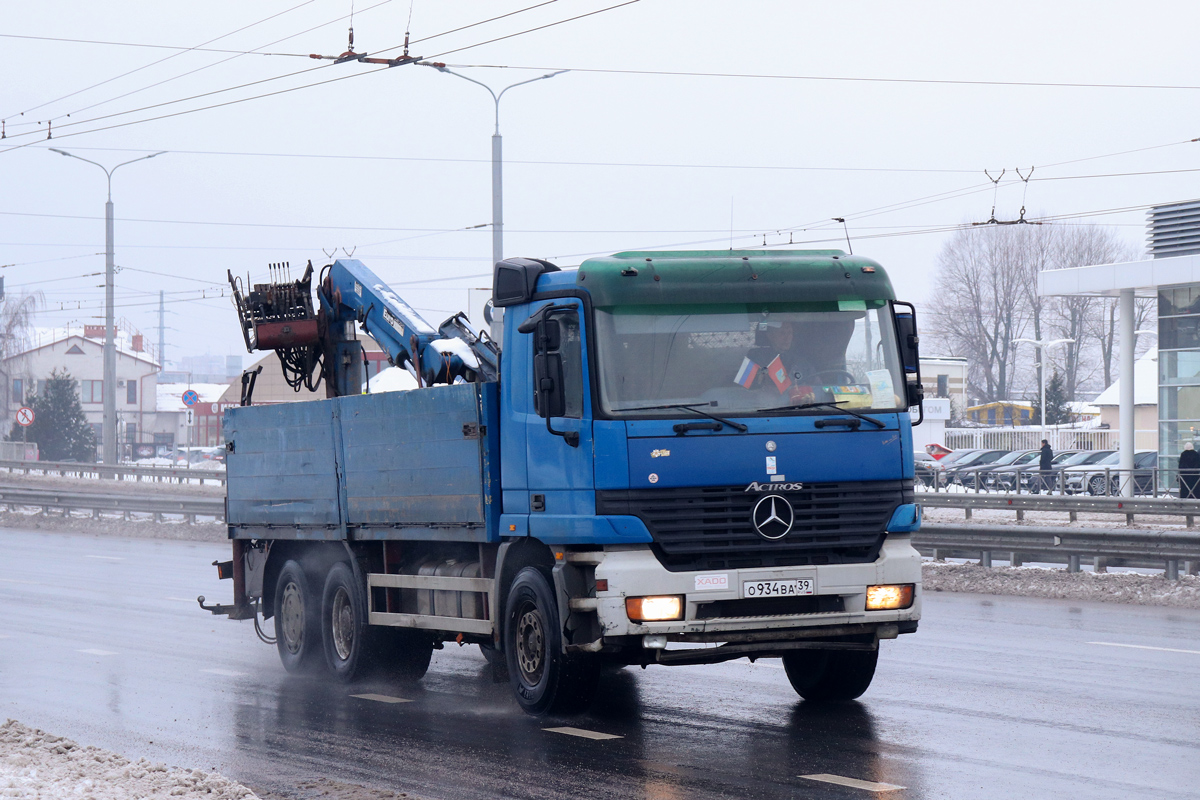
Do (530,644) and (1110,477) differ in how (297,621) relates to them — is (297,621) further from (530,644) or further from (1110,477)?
(1110,477)

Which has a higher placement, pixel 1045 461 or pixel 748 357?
pixel 748 357

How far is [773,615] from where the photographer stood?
8.58 meters

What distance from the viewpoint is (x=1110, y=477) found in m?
37.3

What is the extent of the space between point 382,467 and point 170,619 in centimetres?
591

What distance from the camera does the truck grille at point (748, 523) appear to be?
27.6 feet

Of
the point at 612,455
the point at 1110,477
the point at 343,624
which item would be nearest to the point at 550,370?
the point at 612,455

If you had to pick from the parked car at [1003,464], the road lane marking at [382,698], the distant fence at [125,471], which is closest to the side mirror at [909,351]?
the road lane marking at [382,698]

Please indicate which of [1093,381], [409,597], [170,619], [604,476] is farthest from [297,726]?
[1093,381]

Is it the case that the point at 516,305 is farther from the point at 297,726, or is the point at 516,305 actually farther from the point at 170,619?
the point at 170,619

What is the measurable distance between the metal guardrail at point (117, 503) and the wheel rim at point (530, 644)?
2304 centimetres

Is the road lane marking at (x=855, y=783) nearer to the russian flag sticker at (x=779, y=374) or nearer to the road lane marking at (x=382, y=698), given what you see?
the russian flag sticker at (x=779, y=374)

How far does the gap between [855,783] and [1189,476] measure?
26938mm

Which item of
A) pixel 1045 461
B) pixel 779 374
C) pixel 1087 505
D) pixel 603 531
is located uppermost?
pixel 779 374

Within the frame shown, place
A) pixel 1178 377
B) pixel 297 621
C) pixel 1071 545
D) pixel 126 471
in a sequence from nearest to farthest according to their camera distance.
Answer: pixel 297 621
pixel 1071 545
pixel 1178 377
pixel 126 471
